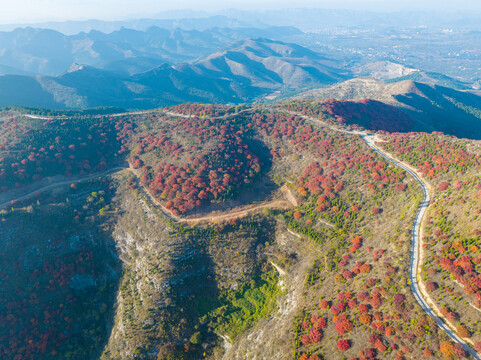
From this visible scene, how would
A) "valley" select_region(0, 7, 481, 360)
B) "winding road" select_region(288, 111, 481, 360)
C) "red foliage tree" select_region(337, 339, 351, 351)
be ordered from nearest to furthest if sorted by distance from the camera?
"winding road" select_region(288, 111, 481, 360) → "red foliage tree" select_region(337, 339, 351, 351) → "valley" select_region(0, 7, 481, 360)

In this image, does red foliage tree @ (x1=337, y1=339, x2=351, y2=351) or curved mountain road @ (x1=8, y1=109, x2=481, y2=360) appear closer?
curved mountain road @ (x1=8, y1=109, x2=481, y2=360)

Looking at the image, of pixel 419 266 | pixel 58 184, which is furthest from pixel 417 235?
pixel 58 184

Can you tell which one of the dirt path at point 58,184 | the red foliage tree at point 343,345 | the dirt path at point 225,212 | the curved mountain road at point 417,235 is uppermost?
the curved mountain road at point 417,235

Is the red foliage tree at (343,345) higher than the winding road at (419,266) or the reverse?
the reverse

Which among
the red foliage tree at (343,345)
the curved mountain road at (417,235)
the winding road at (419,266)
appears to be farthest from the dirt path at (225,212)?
the red foliage tree at (343,345)

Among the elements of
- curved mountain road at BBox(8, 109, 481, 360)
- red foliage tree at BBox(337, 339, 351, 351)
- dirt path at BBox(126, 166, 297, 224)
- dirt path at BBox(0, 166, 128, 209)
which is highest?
curved mountain road at BBox(8, 109, 481, 360)

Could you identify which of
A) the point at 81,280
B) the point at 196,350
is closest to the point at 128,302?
the point at 81,280

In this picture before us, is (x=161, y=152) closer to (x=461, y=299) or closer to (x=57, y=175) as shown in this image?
(x=57, y=175)

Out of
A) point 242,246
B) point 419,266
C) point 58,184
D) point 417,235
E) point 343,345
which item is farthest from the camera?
point 58,184

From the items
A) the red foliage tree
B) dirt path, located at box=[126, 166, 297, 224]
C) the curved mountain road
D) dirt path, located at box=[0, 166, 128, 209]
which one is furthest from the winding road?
dirt path, located at box=[0, 166, 128, 209]

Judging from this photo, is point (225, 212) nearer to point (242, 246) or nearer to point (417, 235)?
point (242, 246)

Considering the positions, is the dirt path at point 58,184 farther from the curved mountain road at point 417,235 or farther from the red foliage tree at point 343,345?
the red foliage tree at point 343,345

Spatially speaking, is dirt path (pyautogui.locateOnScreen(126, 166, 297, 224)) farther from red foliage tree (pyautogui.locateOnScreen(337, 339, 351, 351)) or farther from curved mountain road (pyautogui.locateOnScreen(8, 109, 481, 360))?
red foliage tree (pyautogui.locateOnScreen(337, 339, 351, 351))
